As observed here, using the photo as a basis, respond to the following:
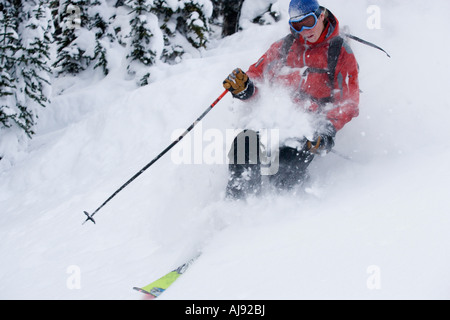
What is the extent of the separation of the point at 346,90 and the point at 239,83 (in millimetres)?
Result: 1167

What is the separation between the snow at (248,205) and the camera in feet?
6.24

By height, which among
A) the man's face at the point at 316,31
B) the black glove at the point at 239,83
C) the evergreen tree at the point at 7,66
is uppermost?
the evergreen tree at the point at 7,66

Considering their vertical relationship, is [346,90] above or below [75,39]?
below

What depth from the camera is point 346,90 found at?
11.7 ft

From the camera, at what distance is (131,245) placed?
3.86 m

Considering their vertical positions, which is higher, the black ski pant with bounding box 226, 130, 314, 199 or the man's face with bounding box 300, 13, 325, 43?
the man's face with bounding box 300, 13, 325, 43

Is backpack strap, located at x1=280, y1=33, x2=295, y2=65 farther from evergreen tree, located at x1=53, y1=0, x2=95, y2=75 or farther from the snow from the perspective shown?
evergreen tree, located at x1=53, y1=0, x2=95, y2=75

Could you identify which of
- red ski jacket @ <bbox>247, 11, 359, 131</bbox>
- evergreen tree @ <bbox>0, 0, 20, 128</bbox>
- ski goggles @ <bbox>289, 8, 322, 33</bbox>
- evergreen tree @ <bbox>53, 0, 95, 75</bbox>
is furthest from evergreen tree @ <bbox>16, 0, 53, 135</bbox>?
ski goggles @ <bbox>289, 8, 322, 33</bbox>

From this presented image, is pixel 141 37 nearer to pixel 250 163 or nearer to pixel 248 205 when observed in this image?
pixel 250 163

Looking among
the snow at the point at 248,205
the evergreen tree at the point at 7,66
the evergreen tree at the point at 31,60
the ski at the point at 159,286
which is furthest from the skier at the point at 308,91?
the evergreen tree at the point at 31,60

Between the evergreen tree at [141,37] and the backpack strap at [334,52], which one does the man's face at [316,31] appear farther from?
the evergreen tree at [141,37]

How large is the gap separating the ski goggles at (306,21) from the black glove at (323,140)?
39.9 inches

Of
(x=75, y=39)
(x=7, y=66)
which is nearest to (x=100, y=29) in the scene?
(x=75, y=39)

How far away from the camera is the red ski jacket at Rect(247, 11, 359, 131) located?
140 inches
